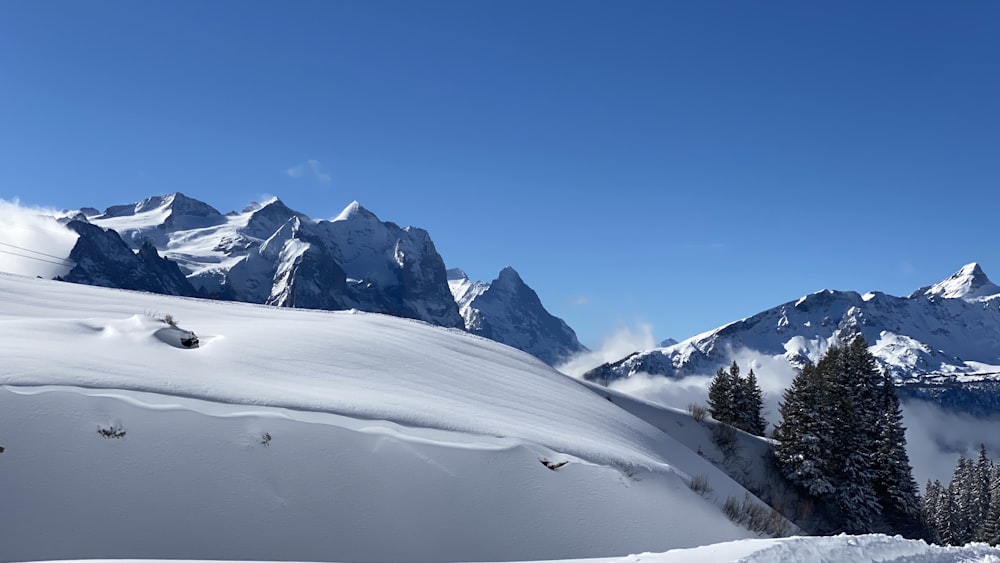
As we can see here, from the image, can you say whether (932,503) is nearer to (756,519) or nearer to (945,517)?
(945,517)

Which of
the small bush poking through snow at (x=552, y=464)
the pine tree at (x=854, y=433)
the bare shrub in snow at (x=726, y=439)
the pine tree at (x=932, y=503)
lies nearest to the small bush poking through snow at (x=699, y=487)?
the small bush poking through snow at (x=552, y=464)

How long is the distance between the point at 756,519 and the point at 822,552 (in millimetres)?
5503

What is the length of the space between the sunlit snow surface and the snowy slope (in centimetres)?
166

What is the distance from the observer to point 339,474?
7.81 metres

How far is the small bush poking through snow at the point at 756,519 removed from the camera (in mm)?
11781

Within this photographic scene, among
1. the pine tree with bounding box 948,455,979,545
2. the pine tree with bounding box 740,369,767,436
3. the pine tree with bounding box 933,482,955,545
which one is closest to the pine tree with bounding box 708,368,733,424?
the pine tree with bounding box 740,369,767,436

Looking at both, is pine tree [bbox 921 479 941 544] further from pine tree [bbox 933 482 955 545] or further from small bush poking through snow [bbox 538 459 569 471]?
small bush poking through snow [bbox 538 459 569 471]

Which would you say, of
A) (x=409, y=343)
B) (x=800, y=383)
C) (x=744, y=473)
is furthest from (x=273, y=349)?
(x=800, y=383)

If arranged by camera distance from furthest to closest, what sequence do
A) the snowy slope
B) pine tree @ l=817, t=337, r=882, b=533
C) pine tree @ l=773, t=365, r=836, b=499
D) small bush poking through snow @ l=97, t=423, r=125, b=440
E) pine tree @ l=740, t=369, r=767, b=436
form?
pine tree @ l=740, t=369, r=767, b=436, pine tree @ l=773, t=365, r=836, b=499, pine tree @ l=817, t=337, r=882, b=533, small bush poking through snow @ l=97, t=423, r=125, b=440, the snowy slope

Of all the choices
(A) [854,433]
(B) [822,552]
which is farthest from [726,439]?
(B) [822,552]

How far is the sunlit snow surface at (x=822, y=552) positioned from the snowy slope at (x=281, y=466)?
5.46 ft

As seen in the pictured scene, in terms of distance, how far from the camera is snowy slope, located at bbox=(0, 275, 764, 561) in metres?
6.55

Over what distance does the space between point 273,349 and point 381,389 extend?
2810mm

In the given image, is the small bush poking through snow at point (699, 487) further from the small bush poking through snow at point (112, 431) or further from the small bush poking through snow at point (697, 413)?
the small bush poking through snow at point (697, 413)
